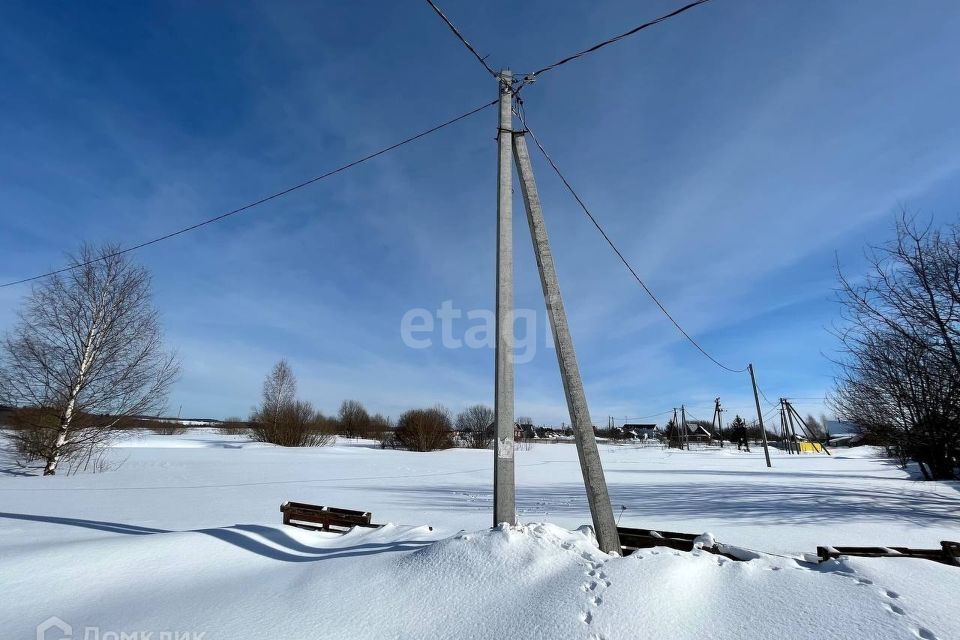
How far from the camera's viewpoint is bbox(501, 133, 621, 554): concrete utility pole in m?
4.11

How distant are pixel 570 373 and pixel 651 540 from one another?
1899mm

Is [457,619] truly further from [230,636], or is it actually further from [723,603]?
[723,603]

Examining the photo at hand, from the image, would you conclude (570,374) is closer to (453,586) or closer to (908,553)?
(453,586)

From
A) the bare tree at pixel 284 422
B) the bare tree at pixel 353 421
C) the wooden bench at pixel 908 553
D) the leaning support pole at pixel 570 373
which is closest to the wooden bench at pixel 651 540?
the leaning support pole at pixel 570 373

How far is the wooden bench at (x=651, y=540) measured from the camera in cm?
416

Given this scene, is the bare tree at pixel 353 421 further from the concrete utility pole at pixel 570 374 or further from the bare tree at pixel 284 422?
the concrete utility pole at pixel 570 374

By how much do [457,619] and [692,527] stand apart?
5.51m

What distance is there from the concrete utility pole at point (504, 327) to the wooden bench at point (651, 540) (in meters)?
1.18

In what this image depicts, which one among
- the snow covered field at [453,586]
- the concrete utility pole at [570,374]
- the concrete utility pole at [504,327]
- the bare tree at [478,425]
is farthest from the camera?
the bare tree at [478,425]

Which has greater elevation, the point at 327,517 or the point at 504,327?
the point at 504,327

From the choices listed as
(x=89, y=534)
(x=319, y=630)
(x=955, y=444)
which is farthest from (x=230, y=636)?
A: (x=955, y=444)

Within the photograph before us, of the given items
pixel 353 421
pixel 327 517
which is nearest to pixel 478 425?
pixel 353 421

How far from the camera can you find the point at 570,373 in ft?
14.8

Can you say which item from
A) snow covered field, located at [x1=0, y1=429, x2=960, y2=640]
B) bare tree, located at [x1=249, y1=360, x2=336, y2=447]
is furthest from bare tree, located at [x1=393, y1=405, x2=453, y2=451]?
snow covered field, located at [x1=0, y1=429, x2=960, y2=640]
